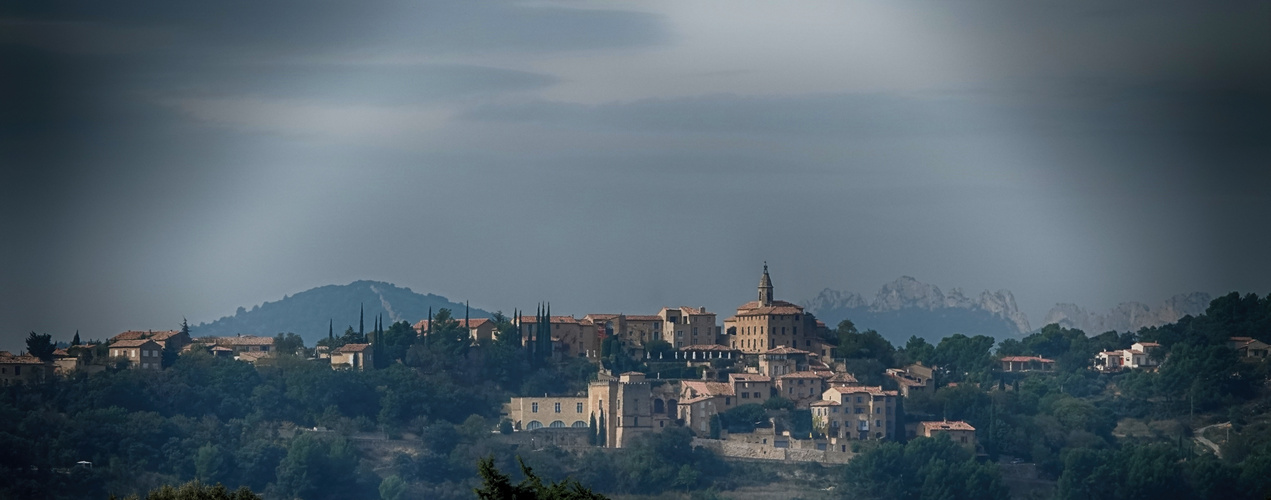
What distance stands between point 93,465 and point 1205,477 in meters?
27.1

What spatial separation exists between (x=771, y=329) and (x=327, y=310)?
225ft

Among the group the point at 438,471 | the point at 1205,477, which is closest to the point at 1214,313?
the point at 1205,477

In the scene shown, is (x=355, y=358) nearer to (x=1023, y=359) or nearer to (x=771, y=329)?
(x=771, y=329)

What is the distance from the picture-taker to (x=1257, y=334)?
7544 cm

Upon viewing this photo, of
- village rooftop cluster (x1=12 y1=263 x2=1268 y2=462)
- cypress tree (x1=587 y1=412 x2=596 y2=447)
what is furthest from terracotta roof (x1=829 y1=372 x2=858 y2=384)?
cypress tree (x1=587 y1=412 x2=596 y2=447)

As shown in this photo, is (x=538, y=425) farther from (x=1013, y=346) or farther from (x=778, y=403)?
(x=1013, y=346)

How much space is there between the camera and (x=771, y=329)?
67188mm

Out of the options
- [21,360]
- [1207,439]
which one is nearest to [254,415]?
[21,360]

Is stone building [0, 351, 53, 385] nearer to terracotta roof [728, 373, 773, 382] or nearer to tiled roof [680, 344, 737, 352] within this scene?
tiled roof [680, 344, 737, 352]

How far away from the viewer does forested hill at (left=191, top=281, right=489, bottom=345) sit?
12512 cm

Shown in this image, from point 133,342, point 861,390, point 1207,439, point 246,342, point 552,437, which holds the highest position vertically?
point 246,342

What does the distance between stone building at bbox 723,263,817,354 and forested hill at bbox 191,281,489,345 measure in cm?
5512

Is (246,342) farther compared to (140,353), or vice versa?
(246,342)

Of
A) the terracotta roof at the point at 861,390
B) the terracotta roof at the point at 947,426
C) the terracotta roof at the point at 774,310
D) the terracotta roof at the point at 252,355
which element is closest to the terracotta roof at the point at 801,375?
the terracotta roof at the point at 861,390
